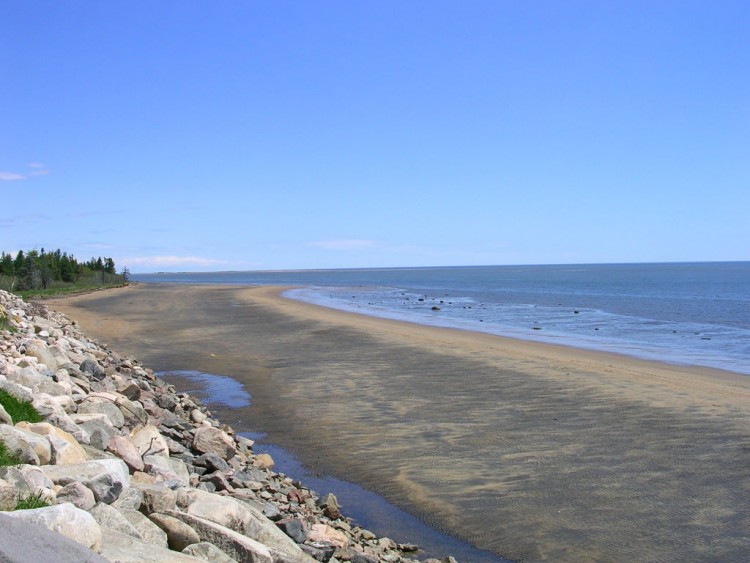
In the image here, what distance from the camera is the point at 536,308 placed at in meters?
48.9

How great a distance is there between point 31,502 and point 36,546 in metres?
1.13

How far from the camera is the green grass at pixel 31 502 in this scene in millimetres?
4395

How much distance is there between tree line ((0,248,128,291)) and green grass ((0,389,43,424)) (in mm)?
42725

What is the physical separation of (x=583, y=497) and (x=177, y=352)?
16.6 metres

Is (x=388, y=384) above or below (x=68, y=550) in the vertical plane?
below

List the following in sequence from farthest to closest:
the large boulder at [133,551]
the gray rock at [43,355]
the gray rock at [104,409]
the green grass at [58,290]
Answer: the green grass at [58,290]
the gray rock at [43,355]
the gray rock at [104,409]
the large boulder at [133,551]

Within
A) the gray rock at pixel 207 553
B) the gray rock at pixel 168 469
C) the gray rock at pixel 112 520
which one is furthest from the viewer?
the gray rock at pixel 168 469

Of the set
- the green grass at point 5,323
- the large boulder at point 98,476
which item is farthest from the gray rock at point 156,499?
the green grass at point 5,323

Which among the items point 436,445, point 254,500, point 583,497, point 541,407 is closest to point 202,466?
point 254,500

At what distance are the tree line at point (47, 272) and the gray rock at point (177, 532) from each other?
46.1 metres

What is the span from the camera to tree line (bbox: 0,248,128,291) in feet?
192

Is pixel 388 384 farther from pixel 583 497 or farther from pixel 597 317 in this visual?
pixel 597 317

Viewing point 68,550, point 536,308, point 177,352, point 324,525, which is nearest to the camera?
point 68,550

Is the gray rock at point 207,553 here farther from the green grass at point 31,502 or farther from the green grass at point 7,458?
the green grass at point 7,458
